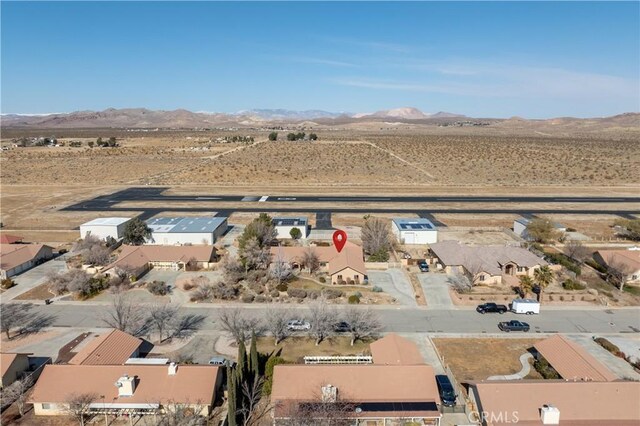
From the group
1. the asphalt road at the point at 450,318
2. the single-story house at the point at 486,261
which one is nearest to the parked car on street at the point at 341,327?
the asphalt road at the point at 450,318

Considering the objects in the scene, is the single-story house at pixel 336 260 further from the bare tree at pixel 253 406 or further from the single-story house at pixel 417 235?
the bare tree at pixel 253 406

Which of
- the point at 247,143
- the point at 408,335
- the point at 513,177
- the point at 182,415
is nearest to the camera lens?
the point at 182,415

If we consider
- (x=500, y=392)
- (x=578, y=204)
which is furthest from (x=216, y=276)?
(x=578, y=204)

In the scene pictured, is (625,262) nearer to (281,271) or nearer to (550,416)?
(550,416)

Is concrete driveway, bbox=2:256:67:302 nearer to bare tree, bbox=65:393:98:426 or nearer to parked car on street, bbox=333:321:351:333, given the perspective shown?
bare tree, bbox=65:393:98:426

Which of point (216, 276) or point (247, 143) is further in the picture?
point (247, 143)

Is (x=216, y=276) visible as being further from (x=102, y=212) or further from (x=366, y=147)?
(x=366, y=147)
